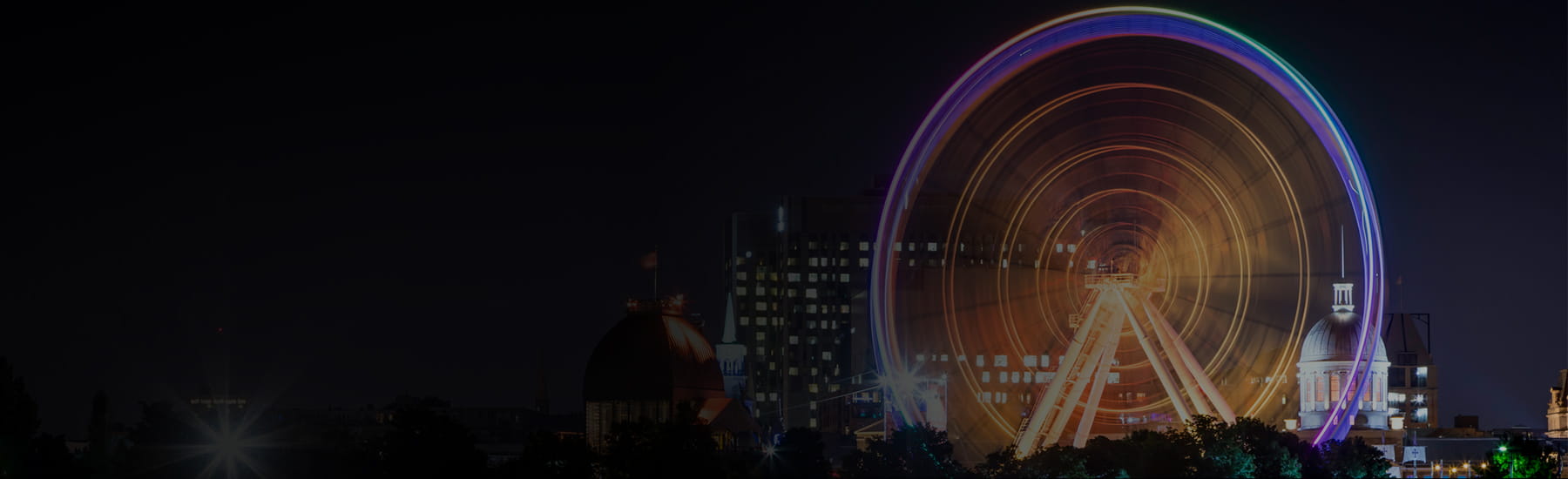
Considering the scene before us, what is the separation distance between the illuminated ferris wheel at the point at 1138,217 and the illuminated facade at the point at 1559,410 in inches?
2158

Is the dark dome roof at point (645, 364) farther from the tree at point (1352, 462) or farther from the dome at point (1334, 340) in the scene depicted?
the tree at point (1352, 462)

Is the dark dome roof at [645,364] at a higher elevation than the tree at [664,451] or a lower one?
higher

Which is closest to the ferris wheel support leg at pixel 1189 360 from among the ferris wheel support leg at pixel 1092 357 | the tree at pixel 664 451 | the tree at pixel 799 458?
the ferris wheel support leg at pixel 1092 357

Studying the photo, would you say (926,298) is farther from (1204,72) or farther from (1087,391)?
(1204,72)

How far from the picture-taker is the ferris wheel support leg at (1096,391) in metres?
90.7

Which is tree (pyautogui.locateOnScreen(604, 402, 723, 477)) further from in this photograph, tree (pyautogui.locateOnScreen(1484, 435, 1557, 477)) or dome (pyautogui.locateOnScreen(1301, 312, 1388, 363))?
dome (pyautogui.locateOnScreen(1301, 312, 1388, 363))

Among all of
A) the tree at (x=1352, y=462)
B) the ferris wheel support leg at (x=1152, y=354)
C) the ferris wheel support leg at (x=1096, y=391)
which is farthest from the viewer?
the tree at (x=1352, y=462)

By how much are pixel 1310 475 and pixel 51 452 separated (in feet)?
193

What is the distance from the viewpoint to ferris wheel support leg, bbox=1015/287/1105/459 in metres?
88.7

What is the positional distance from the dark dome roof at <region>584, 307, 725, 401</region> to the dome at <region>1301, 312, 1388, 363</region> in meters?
41.2

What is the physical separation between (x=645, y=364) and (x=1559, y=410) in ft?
214

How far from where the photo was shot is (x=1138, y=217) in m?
85.4

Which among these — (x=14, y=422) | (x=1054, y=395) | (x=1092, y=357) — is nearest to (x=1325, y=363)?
(x=1054, y=395)

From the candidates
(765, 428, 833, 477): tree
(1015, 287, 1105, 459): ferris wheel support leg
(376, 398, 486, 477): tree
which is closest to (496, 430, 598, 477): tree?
(376, 398, 486, 477): tree
